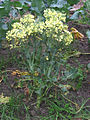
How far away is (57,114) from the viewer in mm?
2320

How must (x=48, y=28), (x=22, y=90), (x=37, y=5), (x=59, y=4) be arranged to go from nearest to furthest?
(x=48, y=28), (x=22, y=90), (x=37, y=5), (x=59, y=4)

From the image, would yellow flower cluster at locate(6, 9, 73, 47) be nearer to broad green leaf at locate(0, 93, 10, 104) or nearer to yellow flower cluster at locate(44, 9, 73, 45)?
yellow flower cluster at locate(44, 9, 73, 45)

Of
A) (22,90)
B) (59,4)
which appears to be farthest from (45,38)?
(59,4)

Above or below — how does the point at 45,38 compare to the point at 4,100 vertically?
above

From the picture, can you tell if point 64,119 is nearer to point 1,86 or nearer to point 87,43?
point 1,86

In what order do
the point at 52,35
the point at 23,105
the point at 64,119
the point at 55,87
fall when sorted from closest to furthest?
the point at 52,35 < the point at 64,119 < the point at 23,105 < the point at 55,87

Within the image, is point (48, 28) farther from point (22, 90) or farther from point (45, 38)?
point (22, 90)

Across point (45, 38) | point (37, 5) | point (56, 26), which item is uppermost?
point (37, 5)

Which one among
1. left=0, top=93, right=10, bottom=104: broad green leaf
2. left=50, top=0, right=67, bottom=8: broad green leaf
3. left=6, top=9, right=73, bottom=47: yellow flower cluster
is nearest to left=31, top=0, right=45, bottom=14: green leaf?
left=50, top=0, right=67, bottom=8: broad green leaf

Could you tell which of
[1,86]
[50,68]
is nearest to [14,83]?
[1,86]

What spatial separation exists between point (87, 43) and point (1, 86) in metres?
1.69

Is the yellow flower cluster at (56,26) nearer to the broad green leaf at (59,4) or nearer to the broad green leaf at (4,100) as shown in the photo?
the broad green leaf at (4,100)

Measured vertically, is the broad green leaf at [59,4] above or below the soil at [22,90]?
above

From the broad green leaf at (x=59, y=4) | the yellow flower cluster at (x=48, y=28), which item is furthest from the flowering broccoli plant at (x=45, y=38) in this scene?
the broad green leaf at (x=59, y=4)
